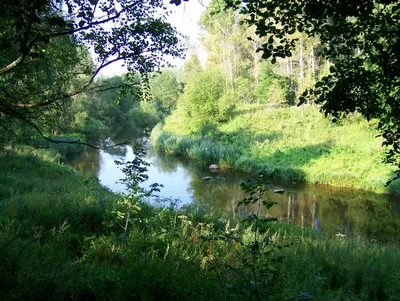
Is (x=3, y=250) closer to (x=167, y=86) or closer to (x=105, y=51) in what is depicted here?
(x=105, y=51)

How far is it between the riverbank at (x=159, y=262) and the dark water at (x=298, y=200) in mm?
4406

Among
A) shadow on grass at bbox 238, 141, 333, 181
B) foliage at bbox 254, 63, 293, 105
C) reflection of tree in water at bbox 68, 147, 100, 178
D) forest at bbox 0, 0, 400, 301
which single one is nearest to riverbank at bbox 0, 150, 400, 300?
forest at bbox 0, 0, 400, 301

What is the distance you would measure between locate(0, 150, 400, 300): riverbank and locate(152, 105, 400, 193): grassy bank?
12.0m

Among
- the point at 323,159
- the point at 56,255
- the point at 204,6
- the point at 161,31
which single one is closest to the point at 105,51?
the point at 161,31

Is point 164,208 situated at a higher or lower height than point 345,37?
lower

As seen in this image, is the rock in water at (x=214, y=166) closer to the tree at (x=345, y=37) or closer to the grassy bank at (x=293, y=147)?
the grassy bank at (x=293, y=147)

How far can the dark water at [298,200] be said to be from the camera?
13523mm

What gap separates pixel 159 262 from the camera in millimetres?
4023

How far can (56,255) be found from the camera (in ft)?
14.7

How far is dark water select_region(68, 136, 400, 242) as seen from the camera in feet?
44.4

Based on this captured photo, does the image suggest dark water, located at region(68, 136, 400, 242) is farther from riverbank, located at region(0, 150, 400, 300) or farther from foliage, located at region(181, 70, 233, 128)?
foliage, located at region(181, 70, 233, 128)

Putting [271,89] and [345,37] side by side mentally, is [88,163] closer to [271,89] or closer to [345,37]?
[271,89]

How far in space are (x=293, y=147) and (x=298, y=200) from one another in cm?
747

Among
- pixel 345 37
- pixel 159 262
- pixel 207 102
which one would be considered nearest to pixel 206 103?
pixel 207 102
